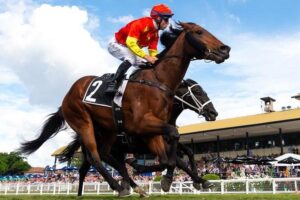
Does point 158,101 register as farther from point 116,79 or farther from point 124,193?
point 124,193

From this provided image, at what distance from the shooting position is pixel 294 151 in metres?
33.2

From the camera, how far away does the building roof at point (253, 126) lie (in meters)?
29.7

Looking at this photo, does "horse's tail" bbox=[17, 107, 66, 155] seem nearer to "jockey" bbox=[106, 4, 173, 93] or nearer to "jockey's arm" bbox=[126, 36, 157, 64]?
"jockey" bbox=[106, 4, 173, 93]

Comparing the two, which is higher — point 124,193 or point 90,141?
point 90,141

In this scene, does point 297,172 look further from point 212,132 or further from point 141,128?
point 141,128

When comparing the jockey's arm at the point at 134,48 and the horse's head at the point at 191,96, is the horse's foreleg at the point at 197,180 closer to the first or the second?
the horse's head at the point at 191,96

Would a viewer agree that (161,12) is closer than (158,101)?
No

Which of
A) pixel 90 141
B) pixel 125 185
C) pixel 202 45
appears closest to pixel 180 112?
pixel 125 185

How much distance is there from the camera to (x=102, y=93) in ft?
21.3

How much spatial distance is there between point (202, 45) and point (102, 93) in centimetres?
185

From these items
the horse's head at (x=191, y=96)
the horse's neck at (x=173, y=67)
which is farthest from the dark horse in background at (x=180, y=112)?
the horse's neck at (x=173, y=67)

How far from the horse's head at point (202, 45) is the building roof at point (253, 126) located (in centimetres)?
2399

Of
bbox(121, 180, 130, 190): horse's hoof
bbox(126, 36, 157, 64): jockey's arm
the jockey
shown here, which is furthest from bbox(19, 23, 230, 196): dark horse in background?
bbox(121, 180, 130, 190): horse's hoof

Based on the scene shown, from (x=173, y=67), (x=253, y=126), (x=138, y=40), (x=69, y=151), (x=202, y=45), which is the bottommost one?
(x=69, y=151)
